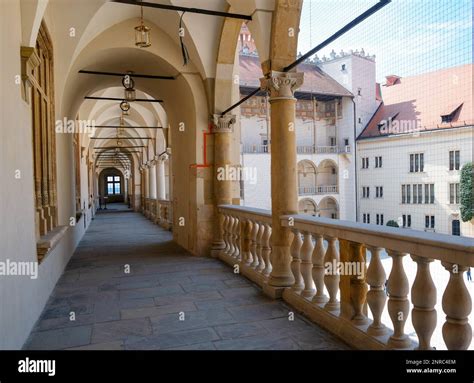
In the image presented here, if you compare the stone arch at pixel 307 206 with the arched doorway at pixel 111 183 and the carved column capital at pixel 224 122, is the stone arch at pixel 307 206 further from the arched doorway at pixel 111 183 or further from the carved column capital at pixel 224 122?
the arched doorway at pixel 111 183

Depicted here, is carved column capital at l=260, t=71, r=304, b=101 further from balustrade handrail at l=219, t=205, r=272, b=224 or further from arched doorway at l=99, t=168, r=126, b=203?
arched doorway at l=99, t=168, r=126, b=203

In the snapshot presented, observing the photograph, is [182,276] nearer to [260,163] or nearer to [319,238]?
[319,238]

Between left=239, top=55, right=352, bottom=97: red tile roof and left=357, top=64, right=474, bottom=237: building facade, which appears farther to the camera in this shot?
left=239, top=55, right=352, bottom=97: red tile roof

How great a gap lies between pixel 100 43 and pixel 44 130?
2441 mm

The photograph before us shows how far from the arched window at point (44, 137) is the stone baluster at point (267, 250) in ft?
A: 9.55

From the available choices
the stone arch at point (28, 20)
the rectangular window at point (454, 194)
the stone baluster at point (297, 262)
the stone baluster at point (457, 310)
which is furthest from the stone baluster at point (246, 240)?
the rectangular window at point (454, 194)

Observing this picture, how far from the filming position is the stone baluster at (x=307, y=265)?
14.1ft

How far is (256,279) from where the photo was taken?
554 cm

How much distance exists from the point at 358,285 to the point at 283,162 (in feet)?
6.38

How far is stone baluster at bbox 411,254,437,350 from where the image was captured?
2547 millimetres

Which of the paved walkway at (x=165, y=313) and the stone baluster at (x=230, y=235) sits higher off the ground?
the stone baluster at (x=230, y=235)

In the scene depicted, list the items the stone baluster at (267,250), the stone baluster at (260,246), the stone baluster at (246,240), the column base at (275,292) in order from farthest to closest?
1. the stone baluster at (246,240)
2. the stone baluster at (260,246)
3. the stone baluster at (267,250)
4. the column base at (275,292)

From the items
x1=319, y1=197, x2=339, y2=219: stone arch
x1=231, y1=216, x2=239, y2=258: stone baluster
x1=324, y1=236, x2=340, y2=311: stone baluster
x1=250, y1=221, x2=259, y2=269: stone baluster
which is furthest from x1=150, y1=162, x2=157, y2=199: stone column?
x1=319, y1=197, x2=339, y2=219: stone arch

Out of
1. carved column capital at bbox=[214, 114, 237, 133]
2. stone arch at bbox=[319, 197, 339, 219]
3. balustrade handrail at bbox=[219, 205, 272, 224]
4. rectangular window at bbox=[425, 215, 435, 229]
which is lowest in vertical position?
stone arch at bbox=[319, 197, 339, 219]
